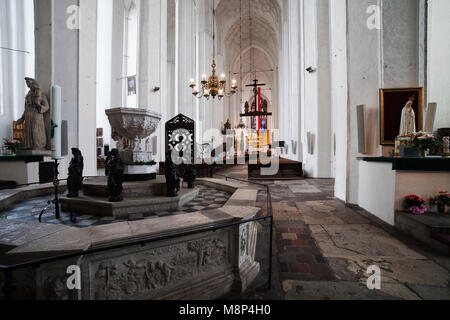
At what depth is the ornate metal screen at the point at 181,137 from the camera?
22.5 feet

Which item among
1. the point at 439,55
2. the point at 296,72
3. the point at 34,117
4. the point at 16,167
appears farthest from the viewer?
the point at 296,72

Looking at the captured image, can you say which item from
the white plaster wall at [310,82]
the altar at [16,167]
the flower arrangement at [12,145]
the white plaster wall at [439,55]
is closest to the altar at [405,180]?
the white plaster wall at [439,55]

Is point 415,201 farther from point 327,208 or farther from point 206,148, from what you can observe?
point 206,148

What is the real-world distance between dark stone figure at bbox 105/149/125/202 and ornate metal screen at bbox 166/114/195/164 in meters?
3.57

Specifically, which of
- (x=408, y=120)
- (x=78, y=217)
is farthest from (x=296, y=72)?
(x=78, y=217)

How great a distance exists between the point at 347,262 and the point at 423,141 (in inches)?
114

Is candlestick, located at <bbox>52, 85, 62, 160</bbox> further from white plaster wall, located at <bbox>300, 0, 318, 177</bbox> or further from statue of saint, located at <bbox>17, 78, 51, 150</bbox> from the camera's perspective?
white plaster wall, located at <bbox>300, 0, 318, 177</bbox>

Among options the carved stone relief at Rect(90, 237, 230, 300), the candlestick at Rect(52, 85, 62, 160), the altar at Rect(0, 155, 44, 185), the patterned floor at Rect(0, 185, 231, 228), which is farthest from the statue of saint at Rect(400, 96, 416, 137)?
the altar at Rect(0, 155, 44, 185)

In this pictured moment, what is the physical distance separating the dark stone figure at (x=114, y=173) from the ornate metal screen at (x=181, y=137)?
3574 millimetres

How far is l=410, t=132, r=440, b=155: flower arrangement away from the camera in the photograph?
12.2 feet

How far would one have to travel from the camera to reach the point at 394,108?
4.88 m

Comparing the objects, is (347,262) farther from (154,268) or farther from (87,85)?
(87,85)
